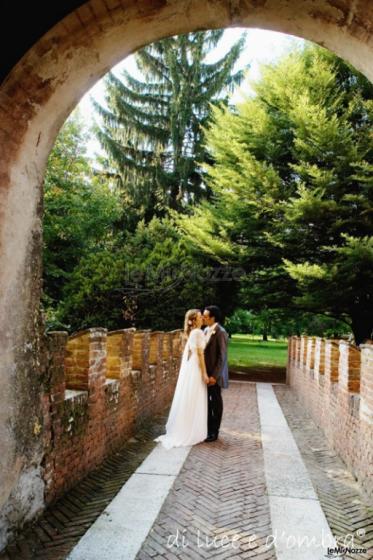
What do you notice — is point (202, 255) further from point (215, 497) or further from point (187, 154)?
point (215, 497)

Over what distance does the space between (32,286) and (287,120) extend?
13746 mm

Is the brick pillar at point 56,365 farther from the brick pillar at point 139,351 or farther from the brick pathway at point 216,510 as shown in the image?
the brick pillar at point 139,351

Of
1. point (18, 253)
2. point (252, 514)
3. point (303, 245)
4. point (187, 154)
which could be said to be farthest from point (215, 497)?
point (187, 154)

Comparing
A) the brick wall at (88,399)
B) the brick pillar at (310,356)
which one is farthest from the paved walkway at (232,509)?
the brick pillar at (310,356)

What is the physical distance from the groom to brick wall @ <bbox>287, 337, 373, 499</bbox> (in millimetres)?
1764

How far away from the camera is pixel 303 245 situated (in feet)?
49.2

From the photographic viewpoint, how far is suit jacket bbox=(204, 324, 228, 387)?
7209 mm

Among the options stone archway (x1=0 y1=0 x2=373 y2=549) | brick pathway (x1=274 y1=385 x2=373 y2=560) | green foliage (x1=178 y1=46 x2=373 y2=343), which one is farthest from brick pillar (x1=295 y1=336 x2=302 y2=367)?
stone archway (x1=0 y1=0 x2=373 y2=549)

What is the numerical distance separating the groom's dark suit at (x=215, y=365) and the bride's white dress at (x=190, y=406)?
193mm

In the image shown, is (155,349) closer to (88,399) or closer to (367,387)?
(88,399)

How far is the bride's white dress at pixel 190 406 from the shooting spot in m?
6.71

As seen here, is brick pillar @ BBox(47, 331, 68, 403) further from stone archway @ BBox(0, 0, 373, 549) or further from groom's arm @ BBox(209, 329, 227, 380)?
groom's arm @ BBox(209, 329, 227, 380)

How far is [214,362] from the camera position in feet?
23.8

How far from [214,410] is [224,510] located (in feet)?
9.44
